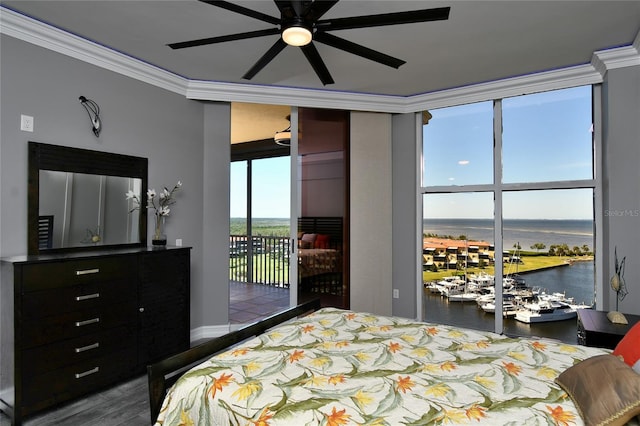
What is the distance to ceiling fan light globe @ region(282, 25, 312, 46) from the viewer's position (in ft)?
6.50

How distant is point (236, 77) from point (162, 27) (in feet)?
3.49

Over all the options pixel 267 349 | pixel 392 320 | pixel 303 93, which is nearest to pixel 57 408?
pixel 267 349

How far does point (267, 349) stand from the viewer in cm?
184

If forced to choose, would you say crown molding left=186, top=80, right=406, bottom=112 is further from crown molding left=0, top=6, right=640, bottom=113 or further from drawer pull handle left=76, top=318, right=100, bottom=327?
drawer pull handle left=76, top=318, right=100, bottom=327

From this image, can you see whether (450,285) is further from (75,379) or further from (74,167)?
(74,167)

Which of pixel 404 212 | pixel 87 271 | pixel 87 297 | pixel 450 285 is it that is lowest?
pixel 450 285

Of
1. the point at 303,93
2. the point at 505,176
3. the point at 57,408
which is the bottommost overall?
the point at 57,408

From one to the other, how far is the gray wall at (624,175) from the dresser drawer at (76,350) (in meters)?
4.22

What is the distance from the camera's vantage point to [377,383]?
4.88 ft

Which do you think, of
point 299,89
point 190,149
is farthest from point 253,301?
point 299,89

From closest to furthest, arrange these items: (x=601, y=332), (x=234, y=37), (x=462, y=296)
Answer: (x=234, y=37) < (x=601, y=332) < (x=462, y=296)

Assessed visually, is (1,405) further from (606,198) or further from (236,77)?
(606,198)

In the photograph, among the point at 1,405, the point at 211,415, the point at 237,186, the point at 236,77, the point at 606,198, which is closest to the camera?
the point at 211,415

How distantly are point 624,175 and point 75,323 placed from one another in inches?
182
